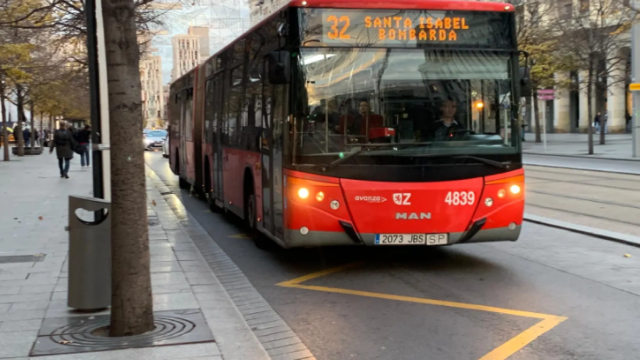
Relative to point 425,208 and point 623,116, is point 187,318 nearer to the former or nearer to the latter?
point 425,208

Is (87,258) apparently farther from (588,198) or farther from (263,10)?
(263,10)

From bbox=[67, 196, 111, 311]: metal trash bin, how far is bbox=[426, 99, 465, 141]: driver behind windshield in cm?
368

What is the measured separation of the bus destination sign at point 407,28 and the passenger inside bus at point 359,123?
798mm

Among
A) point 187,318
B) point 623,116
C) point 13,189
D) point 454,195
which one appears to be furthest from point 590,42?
point 187,318

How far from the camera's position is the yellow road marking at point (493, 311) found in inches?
215

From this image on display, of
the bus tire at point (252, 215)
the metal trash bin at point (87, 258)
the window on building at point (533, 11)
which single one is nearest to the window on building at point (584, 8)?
the window on building at point (533, 11)

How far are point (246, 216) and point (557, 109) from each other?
51.3 meters

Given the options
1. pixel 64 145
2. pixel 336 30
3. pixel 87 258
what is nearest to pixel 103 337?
pixel 87 258

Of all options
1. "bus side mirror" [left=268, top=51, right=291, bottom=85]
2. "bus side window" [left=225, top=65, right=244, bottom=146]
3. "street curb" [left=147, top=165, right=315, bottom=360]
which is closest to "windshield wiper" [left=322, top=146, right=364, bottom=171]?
"bus side mirror" [left=268, top=51, right=291, bottom=85]

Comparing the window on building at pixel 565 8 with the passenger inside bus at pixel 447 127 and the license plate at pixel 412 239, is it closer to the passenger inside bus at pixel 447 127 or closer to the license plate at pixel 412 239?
the passenger inside bus at pixel 447 127

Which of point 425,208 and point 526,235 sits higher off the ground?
point 425,208

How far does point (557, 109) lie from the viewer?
189 ft

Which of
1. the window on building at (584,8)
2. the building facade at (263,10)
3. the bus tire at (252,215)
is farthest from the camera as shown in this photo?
the window on building at (584,8)

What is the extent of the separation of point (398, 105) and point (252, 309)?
282cm
